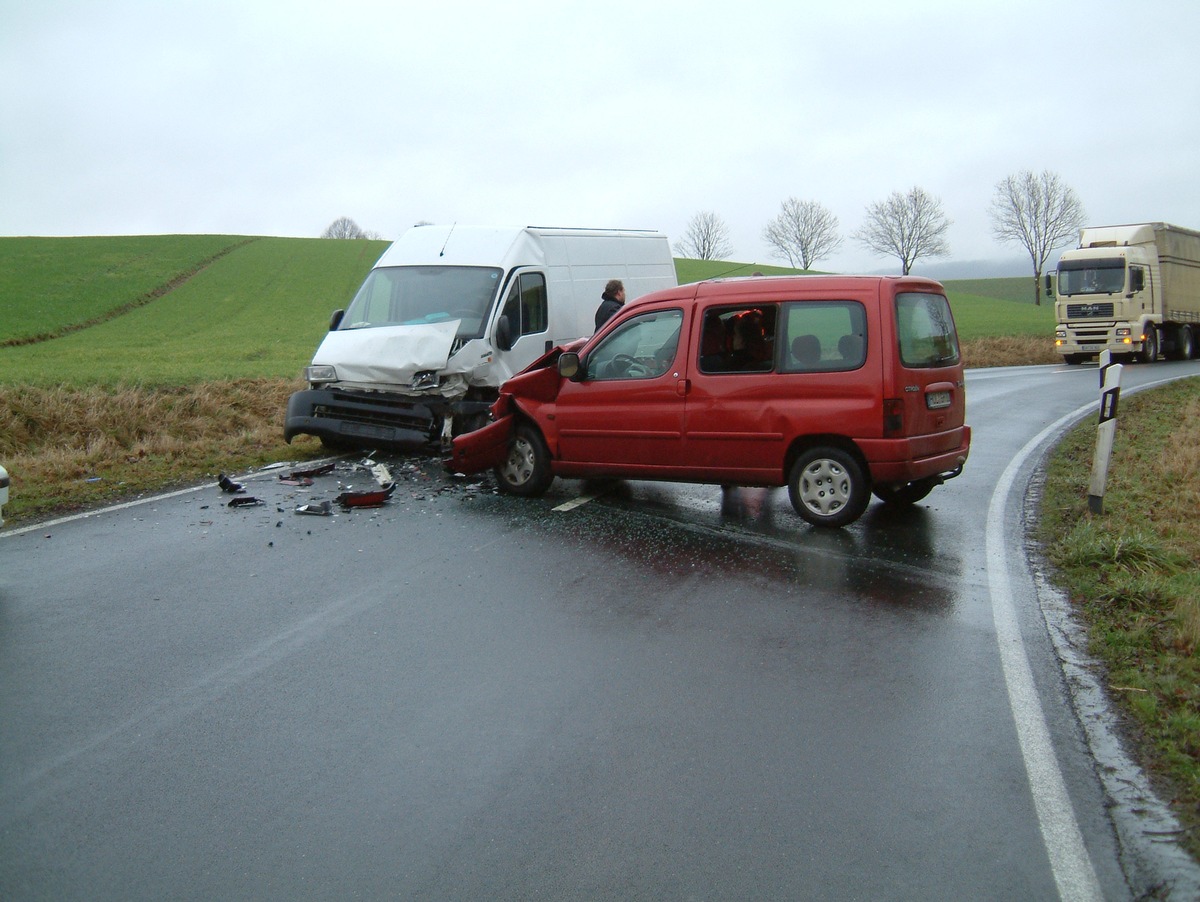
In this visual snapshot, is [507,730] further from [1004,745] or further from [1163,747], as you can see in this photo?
[1163,747]

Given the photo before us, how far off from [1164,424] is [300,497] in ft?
41.8

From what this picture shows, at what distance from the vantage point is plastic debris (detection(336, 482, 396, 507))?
9.57 m

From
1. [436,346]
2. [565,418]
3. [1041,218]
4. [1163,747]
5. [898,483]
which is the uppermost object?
[1041,218]

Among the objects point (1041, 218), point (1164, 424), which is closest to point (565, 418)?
point (1164, 424)

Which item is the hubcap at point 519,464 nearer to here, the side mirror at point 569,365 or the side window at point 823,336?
the side mirror at point 569,365

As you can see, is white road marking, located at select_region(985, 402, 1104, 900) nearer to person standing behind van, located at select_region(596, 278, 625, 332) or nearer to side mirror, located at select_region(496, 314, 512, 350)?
side mirror, located at select_region(496, 314, 512, 350)

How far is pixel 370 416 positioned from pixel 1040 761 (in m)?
9.09

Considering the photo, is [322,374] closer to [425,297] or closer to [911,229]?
[425,297]

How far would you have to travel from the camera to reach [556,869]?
3.43m

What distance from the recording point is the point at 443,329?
1202 cm

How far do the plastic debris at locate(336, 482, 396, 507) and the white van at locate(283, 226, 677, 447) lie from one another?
1854 millimetres

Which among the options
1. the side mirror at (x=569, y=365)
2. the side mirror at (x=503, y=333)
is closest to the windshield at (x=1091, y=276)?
the side mirror at (x=503, y=333)

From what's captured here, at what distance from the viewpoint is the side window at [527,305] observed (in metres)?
12.7

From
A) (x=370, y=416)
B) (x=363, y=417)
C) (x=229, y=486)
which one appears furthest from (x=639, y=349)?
(x=229, y=486)
